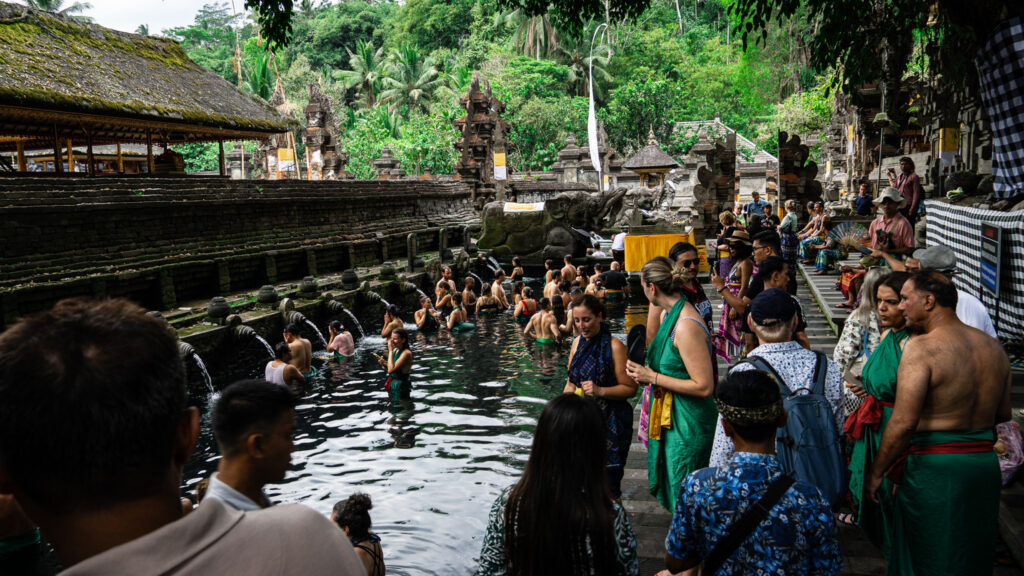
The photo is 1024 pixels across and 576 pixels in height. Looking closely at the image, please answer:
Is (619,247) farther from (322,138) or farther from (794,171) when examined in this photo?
(322,138)

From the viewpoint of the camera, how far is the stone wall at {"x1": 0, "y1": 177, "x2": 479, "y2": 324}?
12.2m

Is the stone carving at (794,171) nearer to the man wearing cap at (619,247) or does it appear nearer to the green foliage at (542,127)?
the man wearing cap at (619,247)

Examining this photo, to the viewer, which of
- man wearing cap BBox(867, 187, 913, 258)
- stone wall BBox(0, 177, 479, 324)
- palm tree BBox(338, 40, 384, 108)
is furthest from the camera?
palm tree BBox(338, 40, 384, 108)

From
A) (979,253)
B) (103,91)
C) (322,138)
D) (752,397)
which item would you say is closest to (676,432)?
(752,397)

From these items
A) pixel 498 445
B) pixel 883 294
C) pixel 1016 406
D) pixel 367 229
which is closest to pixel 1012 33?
pixel 1016 406

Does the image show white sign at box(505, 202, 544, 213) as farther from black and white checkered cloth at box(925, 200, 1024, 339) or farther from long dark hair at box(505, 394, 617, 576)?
long dark hair at box(505, 394, 617, 576)

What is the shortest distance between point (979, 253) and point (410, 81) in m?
44.0

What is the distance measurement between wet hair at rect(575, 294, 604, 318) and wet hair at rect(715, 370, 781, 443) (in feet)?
6.37

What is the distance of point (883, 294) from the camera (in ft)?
12.4

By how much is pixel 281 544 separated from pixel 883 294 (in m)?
3.53

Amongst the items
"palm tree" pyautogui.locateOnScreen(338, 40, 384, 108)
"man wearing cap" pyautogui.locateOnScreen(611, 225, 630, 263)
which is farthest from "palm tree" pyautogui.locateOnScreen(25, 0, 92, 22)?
"man wearing cap" pyautogui.locateOnScreen(611, 225, 630, 263)

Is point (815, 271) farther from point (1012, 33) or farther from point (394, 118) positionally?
point (394, 118)

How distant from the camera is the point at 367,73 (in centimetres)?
5119

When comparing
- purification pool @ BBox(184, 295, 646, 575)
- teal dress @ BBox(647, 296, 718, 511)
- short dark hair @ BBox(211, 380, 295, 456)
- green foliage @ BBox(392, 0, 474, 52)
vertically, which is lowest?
purification pool @ BBox(184, 295, 646, 575)
